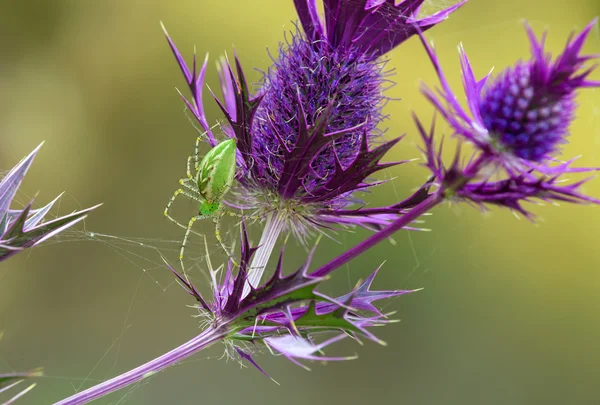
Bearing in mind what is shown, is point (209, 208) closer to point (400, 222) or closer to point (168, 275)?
point (400, 222)

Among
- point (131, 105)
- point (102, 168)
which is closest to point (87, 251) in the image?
point (102, 168)

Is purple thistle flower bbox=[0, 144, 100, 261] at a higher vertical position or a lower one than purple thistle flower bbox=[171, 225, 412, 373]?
higher

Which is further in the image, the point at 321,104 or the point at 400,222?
the point at 321,104

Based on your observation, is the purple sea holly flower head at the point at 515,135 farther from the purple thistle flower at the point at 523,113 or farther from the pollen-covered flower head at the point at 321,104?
the pollen-covered flower head at the point at 321,104

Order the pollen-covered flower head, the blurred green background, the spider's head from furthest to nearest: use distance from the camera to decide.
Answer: the blurred green background
the spider's head
the pollen-covered flower head

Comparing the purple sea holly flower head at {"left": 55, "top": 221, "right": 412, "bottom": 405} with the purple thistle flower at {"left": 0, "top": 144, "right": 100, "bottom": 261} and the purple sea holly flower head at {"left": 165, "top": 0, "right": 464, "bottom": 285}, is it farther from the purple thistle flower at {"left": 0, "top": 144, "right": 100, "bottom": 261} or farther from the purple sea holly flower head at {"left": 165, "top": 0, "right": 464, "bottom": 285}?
the purple thistle flower at {"left": 0, "top": 144, "right": 100, "bottom": 261}

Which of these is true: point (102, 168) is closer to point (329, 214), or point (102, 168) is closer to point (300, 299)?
point (329, 214)

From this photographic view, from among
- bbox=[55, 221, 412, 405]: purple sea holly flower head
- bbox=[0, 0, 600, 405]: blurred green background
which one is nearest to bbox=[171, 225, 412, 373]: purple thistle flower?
bbox=[55, 221, 412, 405]: purple sea holly flower head

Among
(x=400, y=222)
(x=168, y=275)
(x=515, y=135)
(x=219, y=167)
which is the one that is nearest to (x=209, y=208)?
(x=219, y=167)
